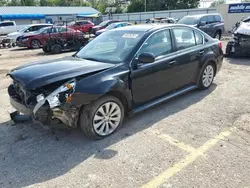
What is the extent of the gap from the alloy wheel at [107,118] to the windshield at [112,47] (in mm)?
792

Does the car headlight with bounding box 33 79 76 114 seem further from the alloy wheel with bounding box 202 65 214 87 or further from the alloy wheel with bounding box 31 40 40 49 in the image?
the alloy wheel with bounding box 31 40 40 49

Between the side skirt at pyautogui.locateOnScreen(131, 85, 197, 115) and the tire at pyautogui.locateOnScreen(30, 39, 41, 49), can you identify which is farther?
the tire at pyautogui.locateOnScreen(30, 39, 41, 49)

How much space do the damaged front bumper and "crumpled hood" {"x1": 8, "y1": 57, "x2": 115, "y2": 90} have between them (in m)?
0.14

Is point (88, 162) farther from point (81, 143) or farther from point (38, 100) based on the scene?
point (38, 100)

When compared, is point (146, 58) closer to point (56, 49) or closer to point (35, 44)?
point (56, 49)

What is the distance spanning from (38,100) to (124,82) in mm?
1300

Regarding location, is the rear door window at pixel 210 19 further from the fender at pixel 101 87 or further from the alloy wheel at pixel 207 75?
the fender at pixel 101 87

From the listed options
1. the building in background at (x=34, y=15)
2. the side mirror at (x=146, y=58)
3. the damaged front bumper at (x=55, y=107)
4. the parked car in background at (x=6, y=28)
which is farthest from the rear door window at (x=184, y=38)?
the building in background at (x=34, y=15)

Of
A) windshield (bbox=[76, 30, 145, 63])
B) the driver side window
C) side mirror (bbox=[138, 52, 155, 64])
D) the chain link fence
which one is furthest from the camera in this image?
the chain link fence

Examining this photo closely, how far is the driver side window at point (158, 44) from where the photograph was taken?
4.19m

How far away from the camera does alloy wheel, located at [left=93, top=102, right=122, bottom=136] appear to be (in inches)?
141

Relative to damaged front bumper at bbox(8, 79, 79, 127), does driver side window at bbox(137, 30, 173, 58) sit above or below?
above

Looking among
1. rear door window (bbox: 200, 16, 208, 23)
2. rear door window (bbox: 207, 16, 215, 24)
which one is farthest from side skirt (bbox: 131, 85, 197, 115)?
rear door window (bbox: 207, 16, 215, 24)

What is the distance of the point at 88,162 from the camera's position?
3178 millimetres
